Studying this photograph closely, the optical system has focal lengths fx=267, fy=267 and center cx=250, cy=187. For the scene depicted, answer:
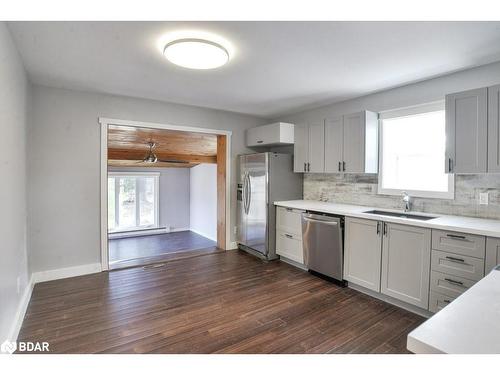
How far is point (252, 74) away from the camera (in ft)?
9.53

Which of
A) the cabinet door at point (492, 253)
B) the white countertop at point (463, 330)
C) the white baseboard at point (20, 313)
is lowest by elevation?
the white baseboard at point (20, 313)

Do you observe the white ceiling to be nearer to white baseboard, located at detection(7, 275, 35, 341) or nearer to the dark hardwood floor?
white baseboard, located at detection(7, 275, 35, 341)

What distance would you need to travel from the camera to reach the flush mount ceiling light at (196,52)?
2117 millimetres

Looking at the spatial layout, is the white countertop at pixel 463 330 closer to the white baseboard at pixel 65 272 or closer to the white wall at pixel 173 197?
the white baseboard at pixel 65 272

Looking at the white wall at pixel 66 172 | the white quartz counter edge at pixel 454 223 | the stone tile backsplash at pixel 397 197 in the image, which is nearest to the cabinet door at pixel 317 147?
the stone tile backsplash at pixel 397 197

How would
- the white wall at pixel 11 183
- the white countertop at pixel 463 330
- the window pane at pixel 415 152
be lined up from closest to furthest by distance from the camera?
the white countertop at pixel 463 330, the white wall at pixel 11 183, the window pane at pixel 415 152

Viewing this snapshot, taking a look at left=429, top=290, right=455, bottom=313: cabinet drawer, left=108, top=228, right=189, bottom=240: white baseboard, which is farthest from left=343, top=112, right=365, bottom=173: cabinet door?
left=108, top=228, right=189, bottom=240: white baseboard

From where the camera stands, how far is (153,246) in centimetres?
554

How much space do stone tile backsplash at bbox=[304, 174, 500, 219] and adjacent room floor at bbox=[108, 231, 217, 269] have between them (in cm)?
222

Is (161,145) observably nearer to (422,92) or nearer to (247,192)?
(247,192)

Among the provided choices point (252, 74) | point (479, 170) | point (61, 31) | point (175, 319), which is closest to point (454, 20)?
point (479, 170)

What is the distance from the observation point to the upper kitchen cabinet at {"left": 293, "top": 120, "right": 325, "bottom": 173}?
12.7ft

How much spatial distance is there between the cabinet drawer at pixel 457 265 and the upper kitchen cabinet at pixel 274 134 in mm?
2536

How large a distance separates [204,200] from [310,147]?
3382 mm
